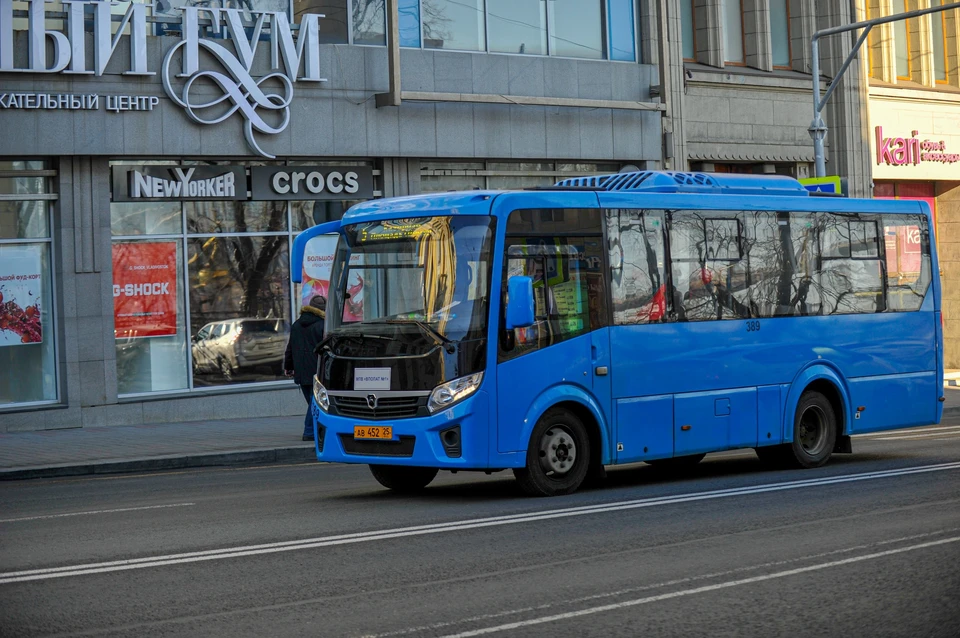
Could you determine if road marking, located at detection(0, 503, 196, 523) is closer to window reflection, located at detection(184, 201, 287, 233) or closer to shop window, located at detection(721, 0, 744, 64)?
window reflection, located at detection(184, 201, 287, 233)

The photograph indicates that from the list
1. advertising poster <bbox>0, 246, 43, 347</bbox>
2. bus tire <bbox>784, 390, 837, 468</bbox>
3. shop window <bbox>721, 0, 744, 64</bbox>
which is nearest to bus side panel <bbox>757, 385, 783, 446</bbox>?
bus tire <bbox>784, 390, 837, 468</bbox>

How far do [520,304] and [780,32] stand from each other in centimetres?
2298

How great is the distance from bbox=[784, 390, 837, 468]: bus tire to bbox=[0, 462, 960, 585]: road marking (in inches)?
42.4

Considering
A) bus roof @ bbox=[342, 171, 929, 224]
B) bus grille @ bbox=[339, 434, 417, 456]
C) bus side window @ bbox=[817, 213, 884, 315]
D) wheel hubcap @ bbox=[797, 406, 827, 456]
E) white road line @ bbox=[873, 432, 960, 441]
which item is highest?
bus roof @ bbox=[342, 171, 929, 224]

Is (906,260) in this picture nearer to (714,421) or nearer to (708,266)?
(708,266)

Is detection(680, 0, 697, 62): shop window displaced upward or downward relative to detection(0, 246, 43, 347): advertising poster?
upward

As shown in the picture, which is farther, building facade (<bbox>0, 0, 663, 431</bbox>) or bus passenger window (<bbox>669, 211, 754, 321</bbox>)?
building facade (<bbox>0, 0, 663, 431</bbox>)

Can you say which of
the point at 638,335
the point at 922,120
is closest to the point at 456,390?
the point at 638,335

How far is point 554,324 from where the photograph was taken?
39.5 feet

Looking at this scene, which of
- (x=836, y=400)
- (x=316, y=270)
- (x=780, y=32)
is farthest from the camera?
(x=780, y=32)

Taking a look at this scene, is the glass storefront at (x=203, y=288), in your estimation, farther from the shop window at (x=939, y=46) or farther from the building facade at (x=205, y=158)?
the shop window at (x=939, y=46)

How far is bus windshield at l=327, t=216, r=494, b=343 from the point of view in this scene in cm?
Result: 1158

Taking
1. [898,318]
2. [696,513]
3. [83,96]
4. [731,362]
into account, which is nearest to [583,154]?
[83,96]

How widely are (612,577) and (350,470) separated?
7873 millimetres
